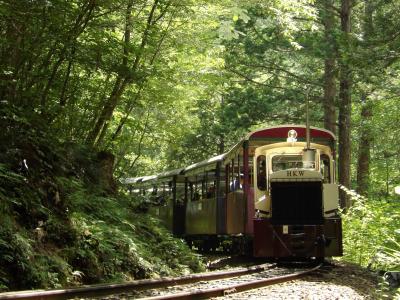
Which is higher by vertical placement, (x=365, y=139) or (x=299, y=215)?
(x=365, y=139)

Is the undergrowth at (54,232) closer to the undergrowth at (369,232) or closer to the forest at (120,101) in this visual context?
the forest at (120,101)

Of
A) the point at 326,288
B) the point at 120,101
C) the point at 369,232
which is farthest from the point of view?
the point at 120,101

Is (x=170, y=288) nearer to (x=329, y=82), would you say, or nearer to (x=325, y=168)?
(x=325, y=168)

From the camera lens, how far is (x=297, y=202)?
1228 cm

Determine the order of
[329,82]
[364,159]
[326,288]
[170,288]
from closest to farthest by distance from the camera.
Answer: [170,288], [326,288], [329,82], [364,159]

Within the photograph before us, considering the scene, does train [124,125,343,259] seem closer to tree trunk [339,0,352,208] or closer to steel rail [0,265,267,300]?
steel rail [0,265,267,300]

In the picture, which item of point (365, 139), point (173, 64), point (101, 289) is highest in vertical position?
point (173, 64)

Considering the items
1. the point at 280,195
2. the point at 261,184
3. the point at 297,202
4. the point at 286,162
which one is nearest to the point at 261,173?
the point at 261,184

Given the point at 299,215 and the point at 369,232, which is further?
the point at 369,232

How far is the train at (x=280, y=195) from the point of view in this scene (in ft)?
39.6

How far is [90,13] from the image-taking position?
10.3 meters

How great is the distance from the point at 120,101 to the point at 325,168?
5132 millimetres

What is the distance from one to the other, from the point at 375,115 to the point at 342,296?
16965 millimetres

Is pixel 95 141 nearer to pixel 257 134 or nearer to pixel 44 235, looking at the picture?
pixel 257 134
